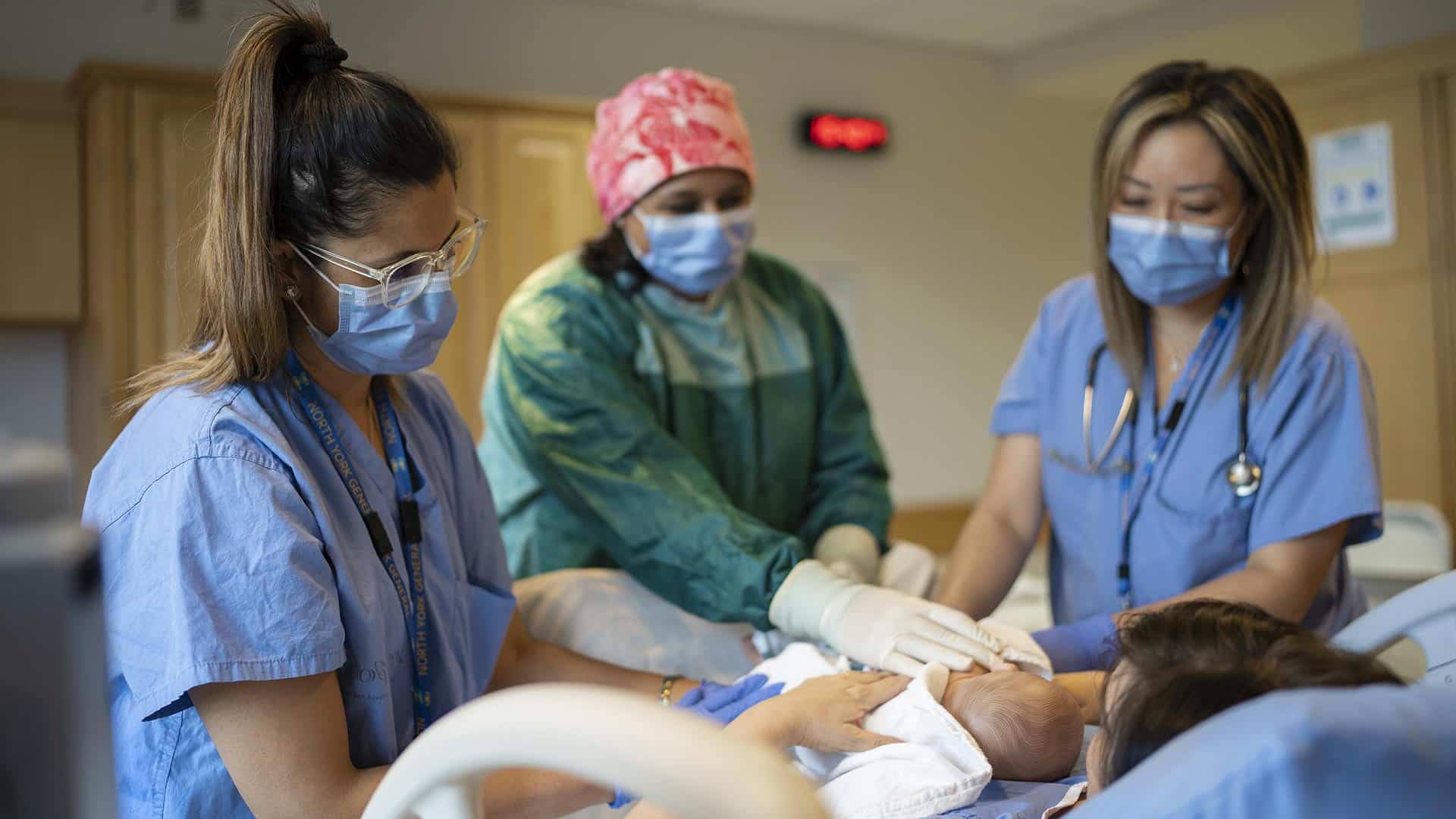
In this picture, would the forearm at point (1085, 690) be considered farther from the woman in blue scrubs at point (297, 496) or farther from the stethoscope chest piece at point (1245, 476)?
the stethoscope chest piece at point (1245, 476)

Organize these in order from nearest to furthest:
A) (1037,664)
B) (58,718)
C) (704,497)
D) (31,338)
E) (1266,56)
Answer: (58,718)
(1037,664)
(704,497)
(31,338)
(1266,56)

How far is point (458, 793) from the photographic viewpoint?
74 centimetres

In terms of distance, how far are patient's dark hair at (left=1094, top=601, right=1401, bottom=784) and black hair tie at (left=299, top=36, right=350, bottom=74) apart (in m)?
1.03

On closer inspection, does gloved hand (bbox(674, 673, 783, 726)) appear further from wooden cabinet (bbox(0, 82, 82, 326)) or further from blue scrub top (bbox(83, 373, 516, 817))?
wooden cabinet (bbox(0, 82, 82, 326))

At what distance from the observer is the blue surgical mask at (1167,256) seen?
172 centimetres

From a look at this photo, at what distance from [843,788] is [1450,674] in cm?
74

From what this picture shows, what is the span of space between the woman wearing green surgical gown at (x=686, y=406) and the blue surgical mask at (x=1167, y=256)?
1.91 feet

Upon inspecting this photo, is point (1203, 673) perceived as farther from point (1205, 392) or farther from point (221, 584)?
point (1205, 392)

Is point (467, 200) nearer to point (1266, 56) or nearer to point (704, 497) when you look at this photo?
point (704, 497)

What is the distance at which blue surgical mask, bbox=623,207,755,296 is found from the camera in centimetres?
194

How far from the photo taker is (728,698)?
1516mm

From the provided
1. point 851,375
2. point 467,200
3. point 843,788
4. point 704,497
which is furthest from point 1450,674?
point 467,200

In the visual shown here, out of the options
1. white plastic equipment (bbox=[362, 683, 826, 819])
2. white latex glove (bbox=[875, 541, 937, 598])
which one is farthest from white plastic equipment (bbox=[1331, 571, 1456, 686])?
white plastic equipment (bbox=[362, 683, 826, 819])

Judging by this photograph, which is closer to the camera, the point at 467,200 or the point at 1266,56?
the point at 467,200
